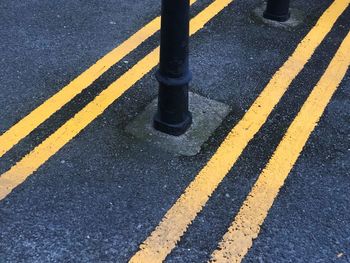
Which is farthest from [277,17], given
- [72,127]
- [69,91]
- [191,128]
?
[72,127]

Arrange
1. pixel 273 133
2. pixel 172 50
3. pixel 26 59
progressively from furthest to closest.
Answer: pixel 26 59 < pixel 273 133 < pixel 172 50

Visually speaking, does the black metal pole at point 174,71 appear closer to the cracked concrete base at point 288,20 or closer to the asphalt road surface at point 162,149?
the asphalt road surface at point 162,149

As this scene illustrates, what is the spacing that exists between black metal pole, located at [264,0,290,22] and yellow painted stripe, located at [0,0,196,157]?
3.06ft

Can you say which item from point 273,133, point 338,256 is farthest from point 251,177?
point 338,256

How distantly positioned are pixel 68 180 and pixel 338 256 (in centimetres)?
144

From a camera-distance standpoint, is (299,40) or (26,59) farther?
(299,40)

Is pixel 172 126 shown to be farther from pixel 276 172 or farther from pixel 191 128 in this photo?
pixel 276 172

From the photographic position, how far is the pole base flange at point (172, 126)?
10.1 feet

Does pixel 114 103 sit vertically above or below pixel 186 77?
below

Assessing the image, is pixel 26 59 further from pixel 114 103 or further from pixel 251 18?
pixel 251 18

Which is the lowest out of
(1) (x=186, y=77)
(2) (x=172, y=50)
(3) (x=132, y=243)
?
(3) (x=132, y=243)

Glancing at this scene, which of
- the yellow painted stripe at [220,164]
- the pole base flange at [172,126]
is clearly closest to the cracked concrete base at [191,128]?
the pole base flange at [172,126]

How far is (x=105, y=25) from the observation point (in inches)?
167

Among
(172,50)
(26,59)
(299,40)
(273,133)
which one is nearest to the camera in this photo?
(172,50)
